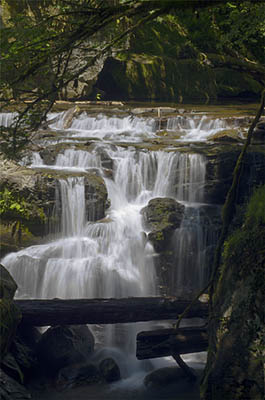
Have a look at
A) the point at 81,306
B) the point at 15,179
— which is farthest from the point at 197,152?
the point at 81,306

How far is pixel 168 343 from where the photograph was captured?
679 centimetres

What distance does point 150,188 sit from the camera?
12.7 metres

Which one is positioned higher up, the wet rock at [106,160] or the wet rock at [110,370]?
the wet rock at [106,160]

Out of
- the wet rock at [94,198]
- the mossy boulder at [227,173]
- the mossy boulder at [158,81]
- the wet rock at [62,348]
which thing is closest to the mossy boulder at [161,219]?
the wet rock at [94,198]

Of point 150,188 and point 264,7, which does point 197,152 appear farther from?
point 264,7

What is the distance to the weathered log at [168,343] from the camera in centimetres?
673

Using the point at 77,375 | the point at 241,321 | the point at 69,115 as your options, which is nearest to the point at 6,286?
the point at 77,375

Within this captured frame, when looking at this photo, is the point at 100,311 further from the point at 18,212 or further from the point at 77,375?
the point at 18,212

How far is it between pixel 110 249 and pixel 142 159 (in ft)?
10.9

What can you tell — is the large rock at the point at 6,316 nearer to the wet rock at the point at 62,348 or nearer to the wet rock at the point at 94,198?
the wet rock at the point at 62,348

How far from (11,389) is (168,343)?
2.20 metres

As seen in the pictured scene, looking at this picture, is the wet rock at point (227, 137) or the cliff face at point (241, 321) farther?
the wet rock at point (227, 137)

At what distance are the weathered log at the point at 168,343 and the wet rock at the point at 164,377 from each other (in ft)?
1.31

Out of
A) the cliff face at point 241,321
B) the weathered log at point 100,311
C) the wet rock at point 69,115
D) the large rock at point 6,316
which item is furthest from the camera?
the wet rock at point 69,115
